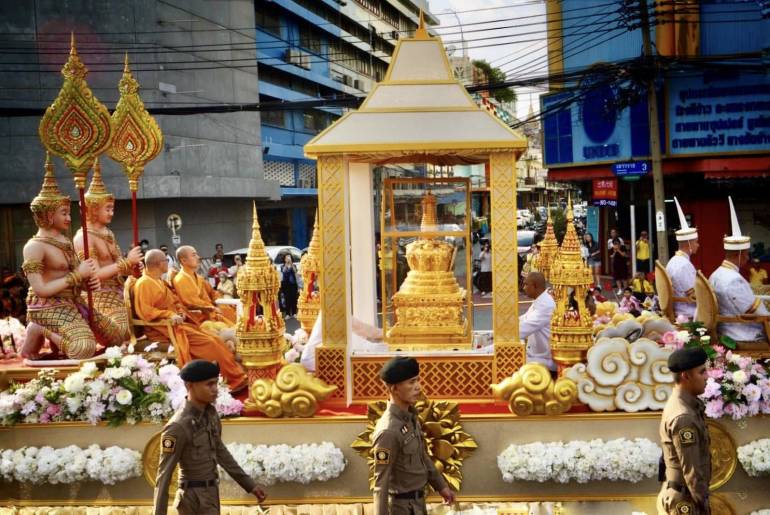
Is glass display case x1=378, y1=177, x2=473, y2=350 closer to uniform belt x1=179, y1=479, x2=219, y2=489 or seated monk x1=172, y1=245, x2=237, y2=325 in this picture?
seated monk x1=172, y1=245, x2=237, y2=325

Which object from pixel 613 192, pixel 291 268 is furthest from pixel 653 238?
pixel 291 268

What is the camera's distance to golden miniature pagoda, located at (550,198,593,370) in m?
6.18

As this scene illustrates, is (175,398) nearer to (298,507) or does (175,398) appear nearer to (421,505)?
(298,507)

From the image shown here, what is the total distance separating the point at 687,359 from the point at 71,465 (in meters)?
4.67

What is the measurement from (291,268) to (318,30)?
90.5ft

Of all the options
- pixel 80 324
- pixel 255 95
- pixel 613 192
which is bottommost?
pixel 80 324

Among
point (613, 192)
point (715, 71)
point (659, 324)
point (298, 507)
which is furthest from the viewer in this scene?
point (613, 192)

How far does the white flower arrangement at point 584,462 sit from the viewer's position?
18.1 ft

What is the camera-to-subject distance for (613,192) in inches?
799

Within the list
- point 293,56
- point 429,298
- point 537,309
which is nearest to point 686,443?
point 537,309

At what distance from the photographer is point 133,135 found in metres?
7.83

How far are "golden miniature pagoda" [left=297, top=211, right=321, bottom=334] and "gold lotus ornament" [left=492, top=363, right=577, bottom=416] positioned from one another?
3329mm

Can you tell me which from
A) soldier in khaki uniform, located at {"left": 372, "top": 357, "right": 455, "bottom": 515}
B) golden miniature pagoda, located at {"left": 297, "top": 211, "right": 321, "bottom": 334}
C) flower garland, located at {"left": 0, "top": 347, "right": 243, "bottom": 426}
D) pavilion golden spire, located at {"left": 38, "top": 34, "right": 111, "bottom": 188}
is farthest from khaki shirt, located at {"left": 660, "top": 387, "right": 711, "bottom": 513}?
pavilion golden spire, located at {"left": 38, "top": 34, "right": 111, "bottom": 188}

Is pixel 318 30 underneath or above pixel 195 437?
above
